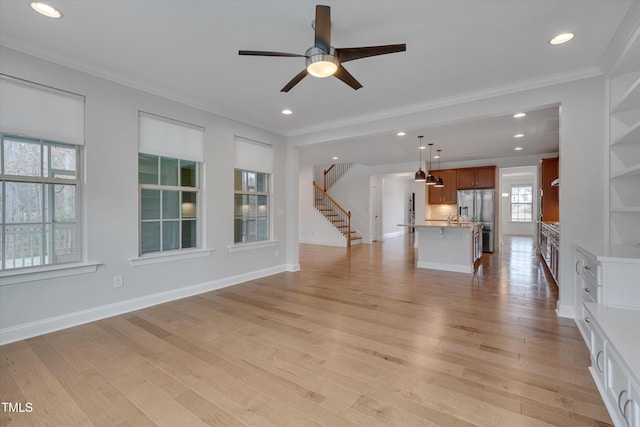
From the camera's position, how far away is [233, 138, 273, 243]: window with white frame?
16.7 ft

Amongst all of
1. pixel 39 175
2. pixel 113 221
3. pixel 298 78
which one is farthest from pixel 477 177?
pixel 39 175

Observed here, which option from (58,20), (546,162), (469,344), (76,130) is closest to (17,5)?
(58,20)

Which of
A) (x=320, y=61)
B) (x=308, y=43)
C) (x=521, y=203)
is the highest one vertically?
(x=308, y=43)

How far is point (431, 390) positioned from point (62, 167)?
4.16 meters

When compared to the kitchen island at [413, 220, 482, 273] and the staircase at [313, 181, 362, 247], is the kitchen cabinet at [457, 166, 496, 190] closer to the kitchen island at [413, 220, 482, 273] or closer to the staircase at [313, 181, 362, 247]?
the kitchen island at [413, 220, 482, 273]

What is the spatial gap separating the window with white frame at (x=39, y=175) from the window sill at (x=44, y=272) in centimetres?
10

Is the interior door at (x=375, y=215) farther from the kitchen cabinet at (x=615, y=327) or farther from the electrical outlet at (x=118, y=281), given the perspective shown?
the electrical outlet at (x=118, y=281)

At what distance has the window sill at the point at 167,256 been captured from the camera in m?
3.67

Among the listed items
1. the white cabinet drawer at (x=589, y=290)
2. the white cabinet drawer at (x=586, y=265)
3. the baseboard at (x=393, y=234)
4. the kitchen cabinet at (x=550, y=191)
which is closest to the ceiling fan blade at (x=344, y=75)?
the white cabinet drawer at (x=586, y=265)

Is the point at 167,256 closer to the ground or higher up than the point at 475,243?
higher up

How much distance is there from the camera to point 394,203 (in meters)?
13.2

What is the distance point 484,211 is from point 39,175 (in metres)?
9.55

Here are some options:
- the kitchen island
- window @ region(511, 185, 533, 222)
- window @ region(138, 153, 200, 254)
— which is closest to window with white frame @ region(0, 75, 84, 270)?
window @ region(138, 153, 200, 254)

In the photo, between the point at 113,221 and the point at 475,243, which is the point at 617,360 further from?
the point at 475,243
